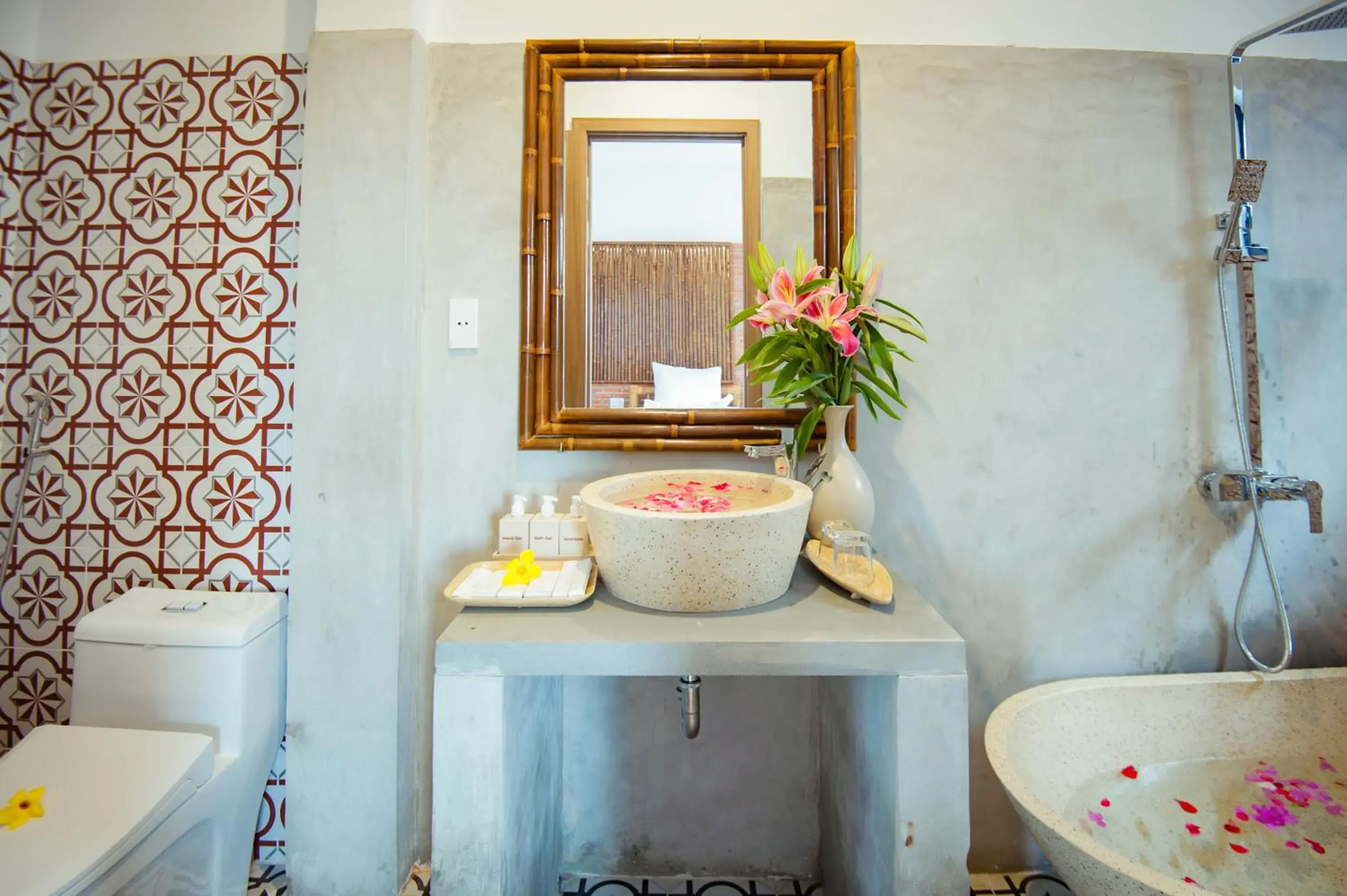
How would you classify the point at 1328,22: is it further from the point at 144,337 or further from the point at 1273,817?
the point at 144,337

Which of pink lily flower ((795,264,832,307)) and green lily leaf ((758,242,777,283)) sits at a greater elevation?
green lily leaf ((758,242,777,283))

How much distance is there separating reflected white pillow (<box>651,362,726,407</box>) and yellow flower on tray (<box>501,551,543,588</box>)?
455mm

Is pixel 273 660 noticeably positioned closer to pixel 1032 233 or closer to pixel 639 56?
pixel 639 56

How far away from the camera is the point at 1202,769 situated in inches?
45.9

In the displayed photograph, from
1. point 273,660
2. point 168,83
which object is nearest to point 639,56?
point 168,83

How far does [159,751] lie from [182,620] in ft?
0.89

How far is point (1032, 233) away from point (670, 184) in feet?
2.79

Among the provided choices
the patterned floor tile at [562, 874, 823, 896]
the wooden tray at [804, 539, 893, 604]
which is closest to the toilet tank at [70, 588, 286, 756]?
the patterned floor tile at [562, 874, 823, 896]

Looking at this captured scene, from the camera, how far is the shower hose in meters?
1.22

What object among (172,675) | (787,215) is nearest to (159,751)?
(172,675)

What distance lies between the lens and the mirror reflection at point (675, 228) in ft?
4.09

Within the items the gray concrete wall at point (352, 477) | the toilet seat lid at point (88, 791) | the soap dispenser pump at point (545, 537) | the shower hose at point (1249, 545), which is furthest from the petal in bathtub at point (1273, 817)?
the toilet seat lid at point (88, 791)

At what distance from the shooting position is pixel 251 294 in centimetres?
132

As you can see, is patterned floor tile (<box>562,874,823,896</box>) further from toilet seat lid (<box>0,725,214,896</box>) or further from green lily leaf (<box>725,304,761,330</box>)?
green lily leaf (<box>725,304,761,330</box>)
